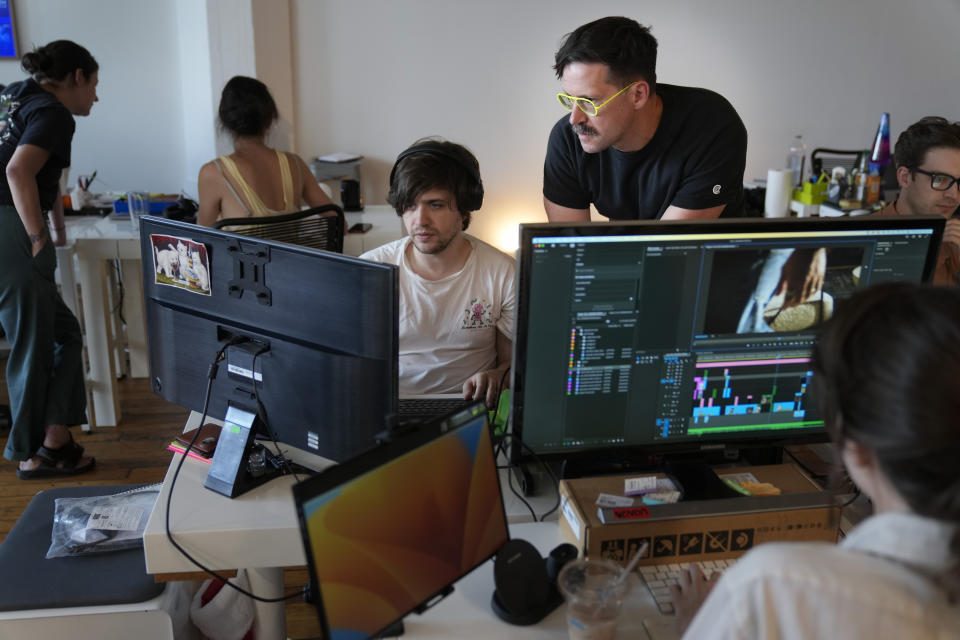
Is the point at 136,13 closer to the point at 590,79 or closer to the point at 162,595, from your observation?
the point at 590,79

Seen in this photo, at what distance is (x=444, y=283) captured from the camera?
196 centimetres

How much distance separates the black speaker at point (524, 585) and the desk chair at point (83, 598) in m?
0.70

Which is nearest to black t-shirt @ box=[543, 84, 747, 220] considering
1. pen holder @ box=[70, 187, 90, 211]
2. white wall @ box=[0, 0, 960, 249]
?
pen holder @ box=[70, 187, 90, 211]

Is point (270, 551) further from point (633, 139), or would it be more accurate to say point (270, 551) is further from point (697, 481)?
point (633, 139)

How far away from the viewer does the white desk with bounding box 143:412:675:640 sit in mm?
1132

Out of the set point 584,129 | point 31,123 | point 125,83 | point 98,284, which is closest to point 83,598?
point 584,129

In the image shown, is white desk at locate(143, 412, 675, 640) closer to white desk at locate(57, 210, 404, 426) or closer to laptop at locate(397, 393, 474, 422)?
laptop at locate(397, 393, 474, 422)

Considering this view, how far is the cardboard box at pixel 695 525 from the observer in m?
1.22

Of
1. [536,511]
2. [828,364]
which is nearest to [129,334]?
[536,511]

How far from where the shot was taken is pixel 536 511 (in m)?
1.41

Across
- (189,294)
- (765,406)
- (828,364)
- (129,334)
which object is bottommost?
(129,334)

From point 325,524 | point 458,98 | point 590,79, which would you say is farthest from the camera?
point 458,98

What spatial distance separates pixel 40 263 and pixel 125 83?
6.38 ft

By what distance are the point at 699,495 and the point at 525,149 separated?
3940 millimetres
